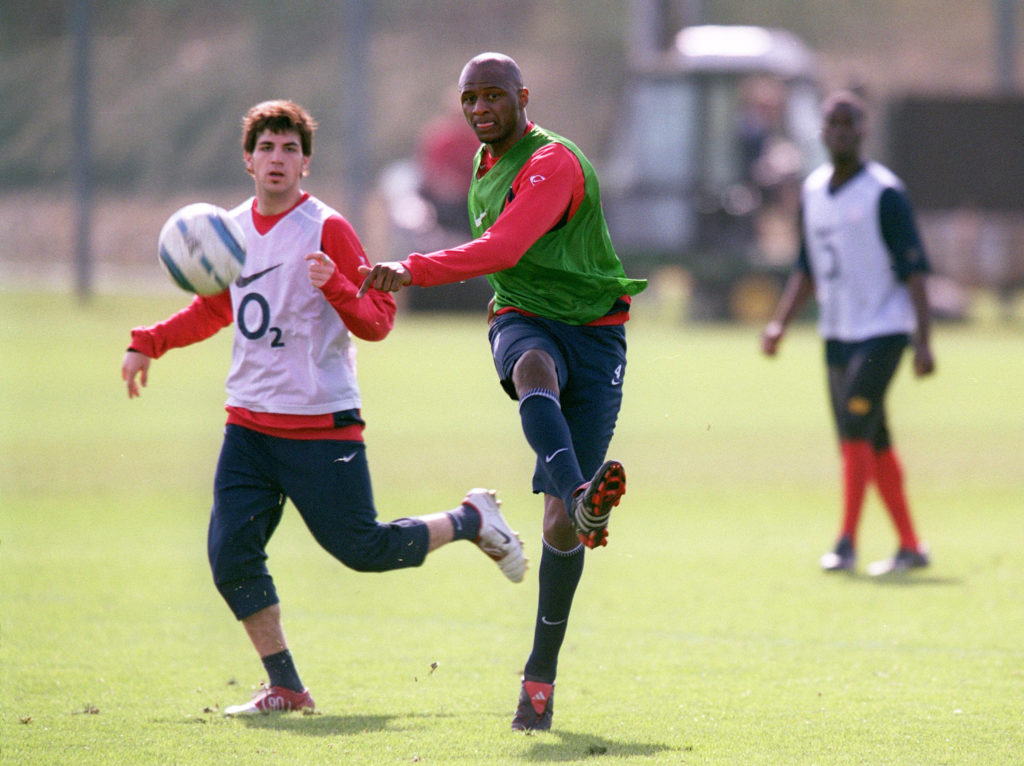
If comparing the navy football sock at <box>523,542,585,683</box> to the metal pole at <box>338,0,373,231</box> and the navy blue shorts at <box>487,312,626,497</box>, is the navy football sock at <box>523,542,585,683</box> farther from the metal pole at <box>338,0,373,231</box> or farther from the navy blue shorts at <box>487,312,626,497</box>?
the metal pole at <box>338,0,373,231</box>

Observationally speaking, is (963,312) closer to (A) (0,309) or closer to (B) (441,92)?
(A) (0,309)

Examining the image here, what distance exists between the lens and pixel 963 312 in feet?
94.6

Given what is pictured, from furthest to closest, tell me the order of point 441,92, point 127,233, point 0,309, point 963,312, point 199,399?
point 441,92 → point 127,233 → point 0,309 → point 963,312 → point 199,399

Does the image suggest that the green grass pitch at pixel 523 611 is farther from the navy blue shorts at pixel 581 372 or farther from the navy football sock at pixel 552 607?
the navy blue shorts at pixel 581 372

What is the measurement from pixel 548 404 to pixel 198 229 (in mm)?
1345

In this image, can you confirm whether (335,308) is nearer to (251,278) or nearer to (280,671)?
(251,278)

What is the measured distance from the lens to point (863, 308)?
8867mm

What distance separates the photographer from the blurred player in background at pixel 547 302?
5215 mm

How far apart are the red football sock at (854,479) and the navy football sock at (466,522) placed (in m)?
3.39

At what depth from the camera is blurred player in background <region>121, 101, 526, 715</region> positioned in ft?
18.6

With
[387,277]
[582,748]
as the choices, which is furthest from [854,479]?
[387,277]

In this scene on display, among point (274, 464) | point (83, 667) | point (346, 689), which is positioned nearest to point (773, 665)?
point (346, 689)

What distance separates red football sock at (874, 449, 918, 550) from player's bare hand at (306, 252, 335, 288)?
4614mm

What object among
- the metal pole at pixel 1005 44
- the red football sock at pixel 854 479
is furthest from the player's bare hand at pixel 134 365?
the metal pole at pixel 1005 44
